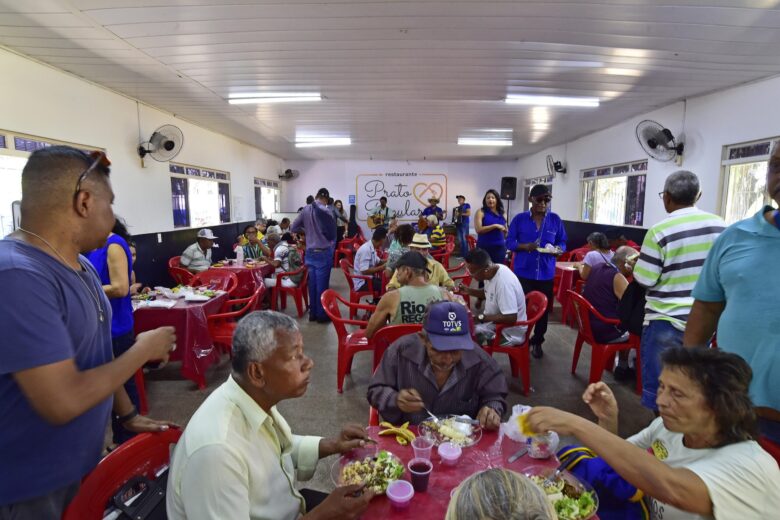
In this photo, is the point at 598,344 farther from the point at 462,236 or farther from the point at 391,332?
the point at 462,236

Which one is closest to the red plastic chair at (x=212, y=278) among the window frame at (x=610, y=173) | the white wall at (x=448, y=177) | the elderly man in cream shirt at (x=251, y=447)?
the elderly man in cream shirt at (x=251, y=447)

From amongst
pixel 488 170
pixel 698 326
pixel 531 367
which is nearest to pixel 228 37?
pixel 698 326

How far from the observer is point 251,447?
114 cm

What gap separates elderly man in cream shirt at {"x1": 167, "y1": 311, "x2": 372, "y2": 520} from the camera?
1.01 meters

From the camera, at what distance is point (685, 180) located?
2.35m

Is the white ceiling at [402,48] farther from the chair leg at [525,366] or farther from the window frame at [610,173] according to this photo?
the chair leg at [525,366]

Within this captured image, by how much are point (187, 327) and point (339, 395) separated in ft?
4.82

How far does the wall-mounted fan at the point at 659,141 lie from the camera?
18.7 feet

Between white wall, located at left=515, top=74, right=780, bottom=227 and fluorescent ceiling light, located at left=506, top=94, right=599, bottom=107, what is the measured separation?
1290 mm

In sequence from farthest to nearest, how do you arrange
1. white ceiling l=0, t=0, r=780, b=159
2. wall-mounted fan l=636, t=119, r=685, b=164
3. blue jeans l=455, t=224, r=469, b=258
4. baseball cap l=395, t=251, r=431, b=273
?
1. blue jeans l=455, t=224, r=469, b=258
2. wall-mounted fan l=636, t=119, r=685, b=164
3. baseball cap l=395, t=251, r=431, b=273
4. white ceiling l=0, t=0, r=780, b=159

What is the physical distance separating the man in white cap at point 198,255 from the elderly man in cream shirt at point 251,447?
5.13m

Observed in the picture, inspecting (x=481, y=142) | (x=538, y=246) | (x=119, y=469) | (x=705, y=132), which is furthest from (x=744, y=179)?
(x=119, y=469)

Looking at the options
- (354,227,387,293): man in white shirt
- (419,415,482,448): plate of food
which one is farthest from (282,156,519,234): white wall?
(419,415,482,448): plate of food

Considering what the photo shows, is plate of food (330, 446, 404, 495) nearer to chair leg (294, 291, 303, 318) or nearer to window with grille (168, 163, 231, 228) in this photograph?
chair leg (294, 291, 303, 318)
